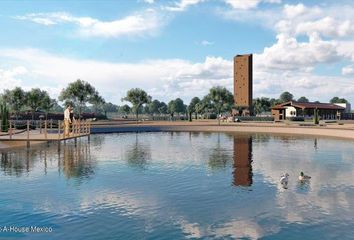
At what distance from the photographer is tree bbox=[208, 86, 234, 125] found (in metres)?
128

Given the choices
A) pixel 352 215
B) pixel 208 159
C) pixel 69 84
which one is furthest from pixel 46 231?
pixel 69 84

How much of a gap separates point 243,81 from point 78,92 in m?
64.9

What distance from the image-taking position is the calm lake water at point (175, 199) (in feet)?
44.0

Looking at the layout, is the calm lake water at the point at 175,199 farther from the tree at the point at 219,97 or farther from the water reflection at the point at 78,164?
the tree at the point at 219,97

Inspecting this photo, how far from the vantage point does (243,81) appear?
470ft

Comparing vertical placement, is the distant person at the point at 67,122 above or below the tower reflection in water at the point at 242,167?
above

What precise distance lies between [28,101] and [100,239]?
100 m

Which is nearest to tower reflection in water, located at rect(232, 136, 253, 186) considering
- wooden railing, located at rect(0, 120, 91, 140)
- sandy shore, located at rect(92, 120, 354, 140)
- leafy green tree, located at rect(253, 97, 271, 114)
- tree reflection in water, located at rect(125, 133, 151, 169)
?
tree reflection in water, located at rect(125, 133, 151, 169)

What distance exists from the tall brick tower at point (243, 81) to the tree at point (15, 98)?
7673 cm

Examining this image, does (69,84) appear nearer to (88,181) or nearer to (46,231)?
(88,181)

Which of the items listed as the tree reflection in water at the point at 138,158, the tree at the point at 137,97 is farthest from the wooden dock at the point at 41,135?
the tree at the point at 137,97

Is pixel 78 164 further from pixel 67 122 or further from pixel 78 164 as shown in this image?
pixel 67 122

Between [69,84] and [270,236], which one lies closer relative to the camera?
[270,236]

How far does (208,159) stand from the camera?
1232 inches
